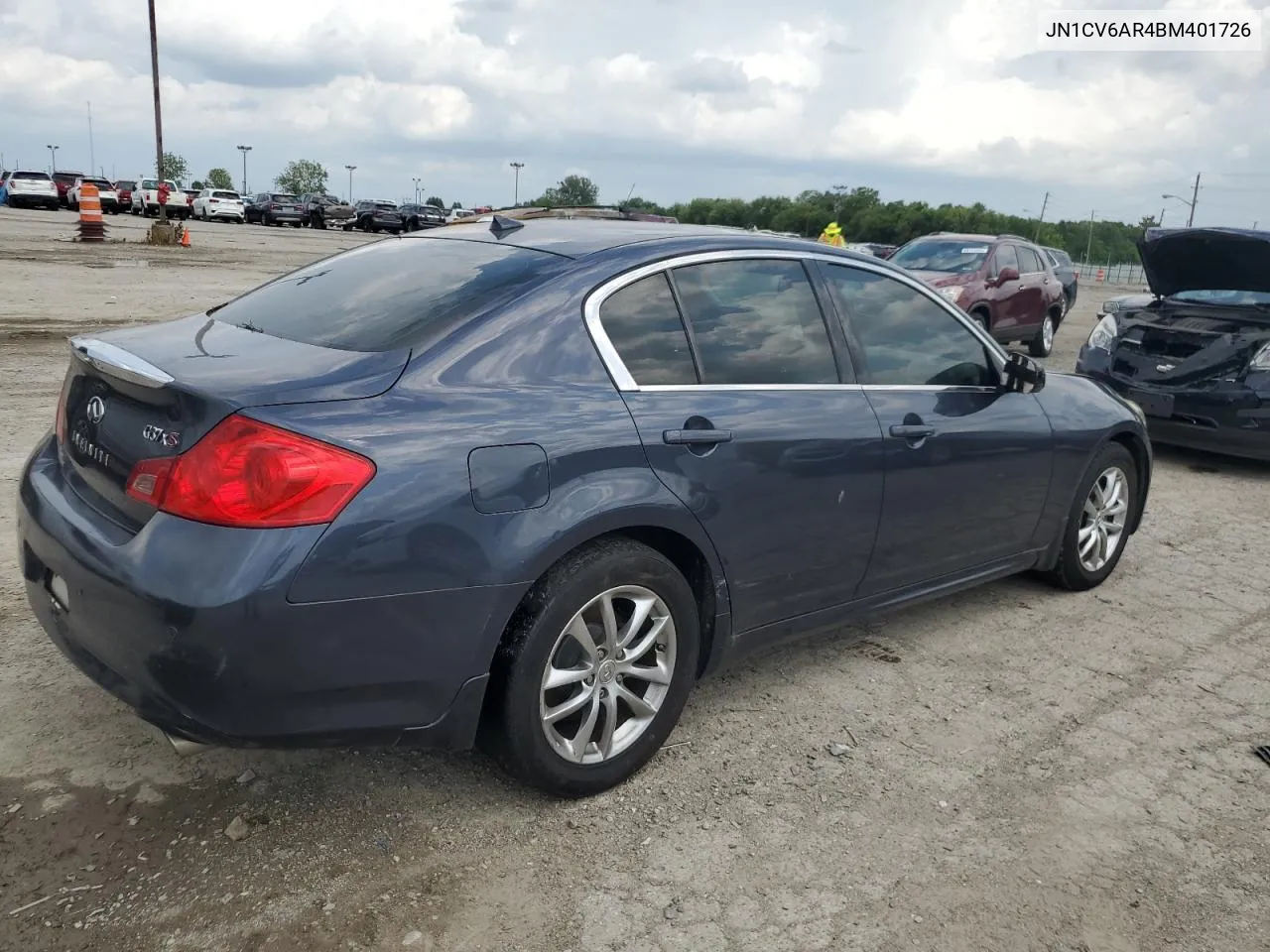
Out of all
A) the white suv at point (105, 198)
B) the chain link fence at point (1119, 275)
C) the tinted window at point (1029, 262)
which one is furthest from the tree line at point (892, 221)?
the tinted window at point (1029, 262)

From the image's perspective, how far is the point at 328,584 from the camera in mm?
2416

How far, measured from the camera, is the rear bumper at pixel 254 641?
2.36 m

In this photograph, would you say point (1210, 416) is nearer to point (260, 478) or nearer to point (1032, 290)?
point (1032, 290)

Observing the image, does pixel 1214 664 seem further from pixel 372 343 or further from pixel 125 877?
pixel 125 877

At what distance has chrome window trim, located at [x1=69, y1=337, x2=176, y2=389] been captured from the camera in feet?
8.64

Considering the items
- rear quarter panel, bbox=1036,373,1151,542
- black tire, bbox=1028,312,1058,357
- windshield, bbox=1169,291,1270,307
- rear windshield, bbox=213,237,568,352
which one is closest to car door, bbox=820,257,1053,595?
rear quarter panel, bbox=1036,373,1151,542

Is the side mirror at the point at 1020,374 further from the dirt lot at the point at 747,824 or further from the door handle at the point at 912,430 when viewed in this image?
the dirt lot at the point at 747,824

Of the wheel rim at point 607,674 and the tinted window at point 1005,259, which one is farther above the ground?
the tinted window at point 1005,259

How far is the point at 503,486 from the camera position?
2.67 metres

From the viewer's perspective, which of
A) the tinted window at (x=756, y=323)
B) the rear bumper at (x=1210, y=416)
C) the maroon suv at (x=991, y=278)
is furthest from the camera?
the maroon suv at (x=991, y=278)

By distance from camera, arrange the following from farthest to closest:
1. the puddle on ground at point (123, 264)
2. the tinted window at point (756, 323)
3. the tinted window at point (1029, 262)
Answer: the puddle on ground at point (123, 264) → the tinted window at point (1029, 262) → the tinted window at point (756, 323)

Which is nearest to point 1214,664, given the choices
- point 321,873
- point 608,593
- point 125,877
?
point 608,593

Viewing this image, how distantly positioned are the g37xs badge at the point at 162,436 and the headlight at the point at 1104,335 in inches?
309

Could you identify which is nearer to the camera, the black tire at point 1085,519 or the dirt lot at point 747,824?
the dirt lot at point 747,824
